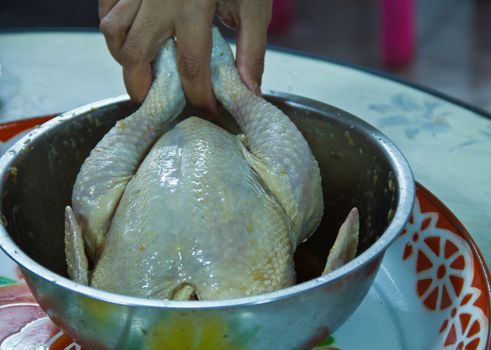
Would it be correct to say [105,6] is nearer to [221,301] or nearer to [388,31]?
[221,301]

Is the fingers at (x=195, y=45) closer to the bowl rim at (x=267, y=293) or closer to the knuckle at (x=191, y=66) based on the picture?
the knuckle at (x=191, y=66)

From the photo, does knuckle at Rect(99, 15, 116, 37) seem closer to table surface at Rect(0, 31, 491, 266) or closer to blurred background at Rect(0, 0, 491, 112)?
table surface at Rect(0, 31, 491, 266)

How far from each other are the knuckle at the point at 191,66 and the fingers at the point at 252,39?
60 millimetres

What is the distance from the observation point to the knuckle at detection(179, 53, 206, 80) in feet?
2.53

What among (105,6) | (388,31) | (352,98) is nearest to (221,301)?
(105,6)

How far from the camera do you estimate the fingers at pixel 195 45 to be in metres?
0.75

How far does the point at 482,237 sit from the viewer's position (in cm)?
83

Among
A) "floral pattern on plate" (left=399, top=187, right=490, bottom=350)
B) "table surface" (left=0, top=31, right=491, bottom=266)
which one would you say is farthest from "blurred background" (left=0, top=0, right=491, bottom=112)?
"floral pattern on plate" (left=399, top=187, right=490, bottom=350)

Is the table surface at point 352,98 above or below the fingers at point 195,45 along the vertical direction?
below

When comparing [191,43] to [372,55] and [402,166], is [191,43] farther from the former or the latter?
[372,55]

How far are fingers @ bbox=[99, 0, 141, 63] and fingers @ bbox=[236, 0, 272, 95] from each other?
0.12m

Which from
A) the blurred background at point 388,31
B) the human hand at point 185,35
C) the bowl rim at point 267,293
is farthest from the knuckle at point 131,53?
the blurred background at point 388,31

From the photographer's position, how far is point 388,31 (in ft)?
7.93

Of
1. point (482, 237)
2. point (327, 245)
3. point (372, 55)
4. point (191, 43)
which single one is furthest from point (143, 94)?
point (372, 55)
